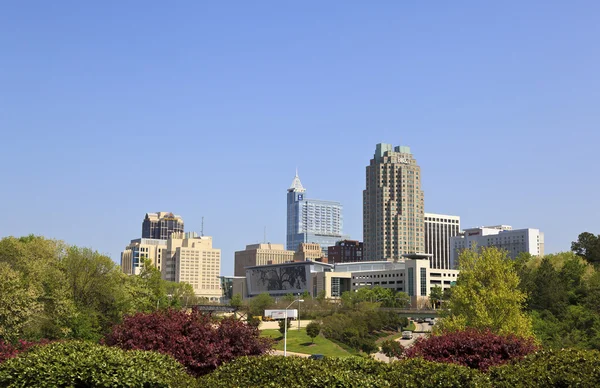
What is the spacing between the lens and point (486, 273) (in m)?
55.0

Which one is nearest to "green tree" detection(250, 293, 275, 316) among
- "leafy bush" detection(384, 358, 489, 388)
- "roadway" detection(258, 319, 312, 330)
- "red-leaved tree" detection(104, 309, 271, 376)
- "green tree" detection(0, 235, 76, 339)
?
"roadway" detection(258, 319, 312, 330)

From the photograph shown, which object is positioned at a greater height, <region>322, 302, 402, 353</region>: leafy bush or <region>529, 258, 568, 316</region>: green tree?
<region>529, 258, 568, 316</region>: green tree

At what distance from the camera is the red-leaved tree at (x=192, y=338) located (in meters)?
34.8

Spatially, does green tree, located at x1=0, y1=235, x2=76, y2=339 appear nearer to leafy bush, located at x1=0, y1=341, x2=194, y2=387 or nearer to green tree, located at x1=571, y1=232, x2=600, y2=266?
leafy bush, located at x1=0, y1=341, x2=194, y2=387

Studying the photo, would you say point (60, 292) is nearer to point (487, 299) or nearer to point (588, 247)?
point (487, 299)

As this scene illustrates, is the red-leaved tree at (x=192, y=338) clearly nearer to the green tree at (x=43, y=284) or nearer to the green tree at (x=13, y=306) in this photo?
the green tree at (x=13, y=306)

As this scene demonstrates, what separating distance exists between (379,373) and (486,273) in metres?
32.6

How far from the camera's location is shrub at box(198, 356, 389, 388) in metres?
21.2

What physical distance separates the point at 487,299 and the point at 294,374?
3410cm

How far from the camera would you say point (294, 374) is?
73.9ft

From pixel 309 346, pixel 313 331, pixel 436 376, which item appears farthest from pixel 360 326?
pixel 436 376

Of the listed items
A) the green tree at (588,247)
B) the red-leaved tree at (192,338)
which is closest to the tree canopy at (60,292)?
the red-leaved tree at (192,338)

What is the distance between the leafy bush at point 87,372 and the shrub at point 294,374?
1335 millimetres

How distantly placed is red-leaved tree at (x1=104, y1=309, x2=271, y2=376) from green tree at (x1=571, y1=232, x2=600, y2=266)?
9446cm
